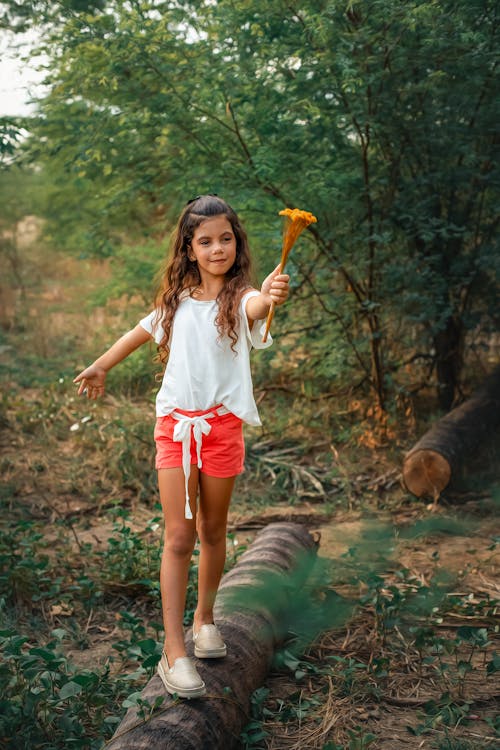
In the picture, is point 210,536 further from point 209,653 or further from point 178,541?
point 209,653

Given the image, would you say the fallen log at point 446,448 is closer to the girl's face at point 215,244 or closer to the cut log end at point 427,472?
the cut log end at point 427,472

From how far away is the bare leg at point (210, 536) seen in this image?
2.69 meters

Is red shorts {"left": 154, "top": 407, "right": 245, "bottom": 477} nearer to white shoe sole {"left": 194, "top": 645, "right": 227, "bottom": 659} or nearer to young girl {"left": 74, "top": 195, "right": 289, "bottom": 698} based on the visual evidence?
young girl {"left": 74, "top": 195, "right": 289, "bottom": 698}

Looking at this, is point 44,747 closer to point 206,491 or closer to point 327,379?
point 206,491

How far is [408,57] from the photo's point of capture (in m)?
4.98

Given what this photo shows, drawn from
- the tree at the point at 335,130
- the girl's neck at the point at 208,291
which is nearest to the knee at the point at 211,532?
the girl's neck at the point at 208,291

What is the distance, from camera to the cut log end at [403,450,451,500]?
201 inches

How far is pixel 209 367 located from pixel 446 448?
298cm

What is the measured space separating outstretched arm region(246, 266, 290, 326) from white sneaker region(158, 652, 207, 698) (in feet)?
3.90

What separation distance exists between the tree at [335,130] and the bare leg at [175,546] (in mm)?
A: 2814

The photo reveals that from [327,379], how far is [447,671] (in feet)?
13.6

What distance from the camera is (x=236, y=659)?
2.72 metres

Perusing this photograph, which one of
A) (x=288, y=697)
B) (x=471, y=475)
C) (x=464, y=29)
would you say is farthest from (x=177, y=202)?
(x=288, y=697)

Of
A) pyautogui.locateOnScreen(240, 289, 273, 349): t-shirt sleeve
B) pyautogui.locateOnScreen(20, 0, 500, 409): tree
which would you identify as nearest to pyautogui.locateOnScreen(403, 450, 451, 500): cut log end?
pyautogui.locateOnScreen(20, 0, 500, 409): tree
